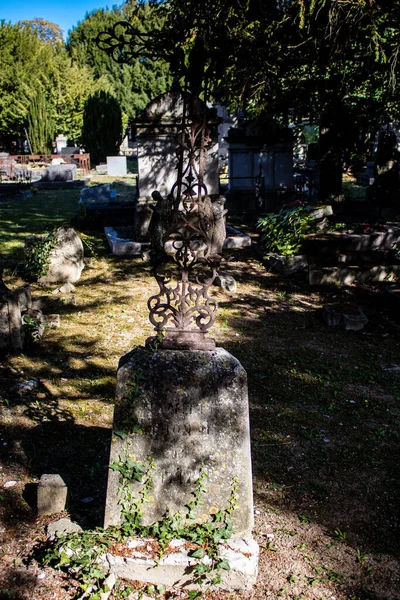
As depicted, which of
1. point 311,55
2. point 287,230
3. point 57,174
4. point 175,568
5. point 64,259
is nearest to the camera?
point 175,568

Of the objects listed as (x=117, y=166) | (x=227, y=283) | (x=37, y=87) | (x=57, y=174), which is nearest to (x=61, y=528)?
(x=227, y=283)

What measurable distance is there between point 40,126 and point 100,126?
377 cm

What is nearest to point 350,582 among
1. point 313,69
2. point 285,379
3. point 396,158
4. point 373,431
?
point 373,431

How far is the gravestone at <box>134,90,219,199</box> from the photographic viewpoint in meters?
11.8

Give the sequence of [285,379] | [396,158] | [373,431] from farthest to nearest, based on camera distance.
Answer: [396,158] → [285,379] → [373,431]

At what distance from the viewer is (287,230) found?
36.0 ft

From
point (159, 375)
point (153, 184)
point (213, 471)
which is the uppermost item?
point (153, 184)

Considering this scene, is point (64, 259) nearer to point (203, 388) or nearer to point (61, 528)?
point (61, 528)

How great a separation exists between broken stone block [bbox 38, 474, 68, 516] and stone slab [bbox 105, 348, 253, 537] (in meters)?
0.52

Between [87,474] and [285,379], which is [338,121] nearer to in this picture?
[285,379]

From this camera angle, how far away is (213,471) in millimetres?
3346

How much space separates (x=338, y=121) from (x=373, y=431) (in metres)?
12.0

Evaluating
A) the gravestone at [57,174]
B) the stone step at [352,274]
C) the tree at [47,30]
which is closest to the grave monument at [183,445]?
the stone step at [352,274]

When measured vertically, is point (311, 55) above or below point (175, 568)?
above
